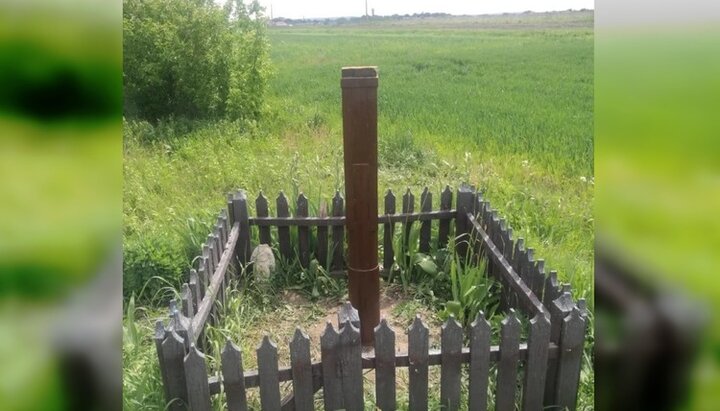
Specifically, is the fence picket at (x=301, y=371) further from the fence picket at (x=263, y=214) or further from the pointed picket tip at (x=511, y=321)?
the fence picket at (x=263, y=214)

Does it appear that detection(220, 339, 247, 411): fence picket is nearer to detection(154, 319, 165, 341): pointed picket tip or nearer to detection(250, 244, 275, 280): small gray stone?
detection(154, 319, 165, 341): pointed picket tip

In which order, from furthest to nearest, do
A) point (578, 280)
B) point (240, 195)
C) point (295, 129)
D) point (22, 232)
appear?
point (295, 129) → point (240, 195) → point (578, 280) → point (22, 232)

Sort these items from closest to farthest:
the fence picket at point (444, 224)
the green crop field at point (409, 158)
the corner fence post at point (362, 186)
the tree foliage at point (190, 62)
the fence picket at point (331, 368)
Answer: the fence picket at point (331, 368) → the corner fence post at point (362, 186) → the fence picket at point (444, 224) → the green crop field at point (409, 158) → the tree foliage at point (190, 62)

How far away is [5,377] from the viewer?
0.38 meters

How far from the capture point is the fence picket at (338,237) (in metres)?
4.29

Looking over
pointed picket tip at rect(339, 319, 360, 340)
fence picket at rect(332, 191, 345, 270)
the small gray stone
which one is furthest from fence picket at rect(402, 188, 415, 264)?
pointed picket tip at rect(339, 319, 360, 340)

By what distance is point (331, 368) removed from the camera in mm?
2555

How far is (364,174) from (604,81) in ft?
7.41

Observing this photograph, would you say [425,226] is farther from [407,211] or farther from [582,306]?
[582,306]

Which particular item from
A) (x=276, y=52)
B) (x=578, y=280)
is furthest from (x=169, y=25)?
(x=276, y=52)

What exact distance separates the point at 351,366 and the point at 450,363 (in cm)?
45

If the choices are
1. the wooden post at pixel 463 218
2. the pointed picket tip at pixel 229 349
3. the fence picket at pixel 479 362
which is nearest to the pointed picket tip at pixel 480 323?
the fence picket at pixel 479 362

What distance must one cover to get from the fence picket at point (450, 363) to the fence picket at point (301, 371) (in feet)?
1.94

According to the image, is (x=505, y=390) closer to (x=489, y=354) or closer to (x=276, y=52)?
(x=489, y=354)
